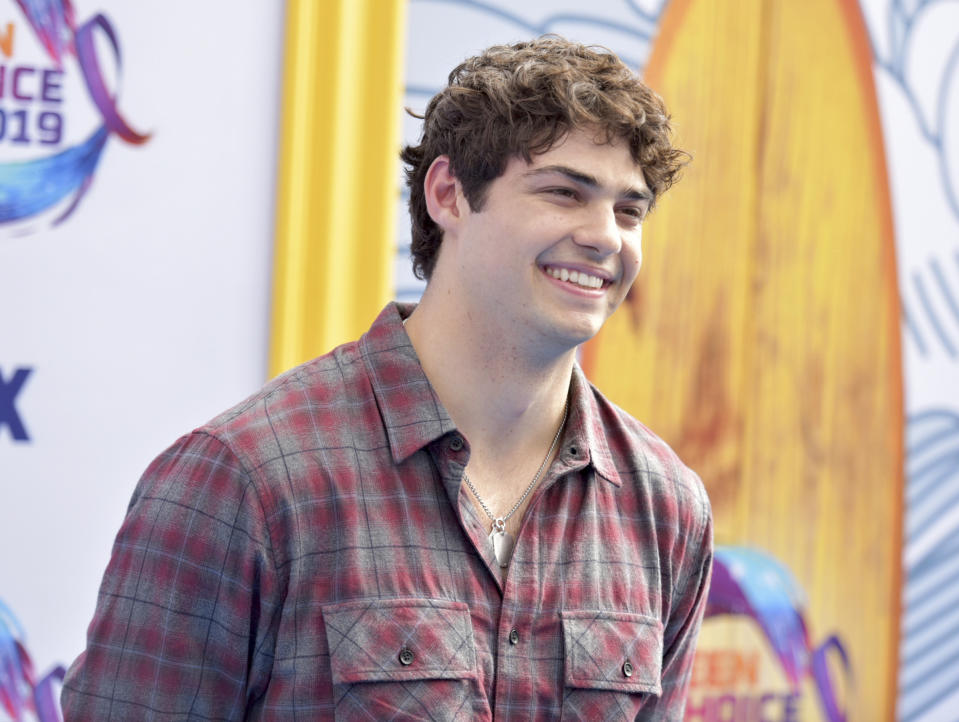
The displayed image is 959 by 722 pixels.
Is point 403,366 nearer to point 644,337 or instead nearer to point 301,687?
point 301,687

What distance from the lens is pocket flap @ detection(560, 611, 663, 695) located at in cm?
137

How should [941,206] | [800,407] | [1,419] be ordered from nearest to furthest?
1. [1,419]
2. [800,407]
3. [941,206]

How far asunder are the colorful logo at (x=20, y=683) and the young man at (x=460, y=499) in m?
0.54

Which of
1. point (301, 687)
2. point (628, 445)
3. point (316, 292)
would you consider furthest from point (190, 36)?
point (301, 687)

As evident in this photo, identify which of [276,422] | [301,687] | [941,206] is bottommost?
[301,687]

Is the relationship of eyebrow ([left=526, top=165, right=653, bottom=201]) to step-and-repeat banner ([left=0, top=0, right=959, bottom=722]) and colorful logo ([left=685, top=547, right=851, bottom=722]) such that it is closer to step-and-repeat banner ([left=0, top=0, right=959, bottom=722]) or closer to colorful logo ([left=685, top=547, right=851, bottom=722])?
step-and-repeat banner ([left=0, top=0, right=959, bottom=722])

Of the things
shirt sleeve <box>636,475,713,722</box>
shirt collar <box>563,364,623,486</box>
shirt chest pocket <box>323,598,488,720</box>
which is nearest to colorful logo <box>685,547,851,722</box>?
shirt sleeve <box>636,475,713,722</box>

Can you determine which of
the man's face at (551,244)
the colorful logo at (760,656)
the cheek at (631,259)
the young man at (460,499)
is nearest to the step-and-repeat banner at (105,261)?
the young man at (460,499)

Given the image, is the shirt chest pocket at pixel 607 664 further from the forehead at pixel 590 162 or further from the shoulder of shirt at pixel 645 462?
the forehead at pixel 590 162

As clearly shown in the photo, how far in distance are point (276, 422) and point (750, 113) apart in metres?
1.74

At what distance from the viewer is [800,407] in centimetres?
286

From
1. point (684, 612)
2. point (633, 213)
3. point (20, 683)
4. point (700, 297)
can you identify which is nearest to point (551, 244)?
point (633, 213)

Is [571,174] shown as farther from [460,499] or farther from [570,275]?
[460,499]

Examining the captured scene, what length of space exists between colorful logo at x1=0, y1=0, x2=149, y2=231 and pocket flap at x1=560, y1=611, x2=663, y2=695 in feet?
3.18
